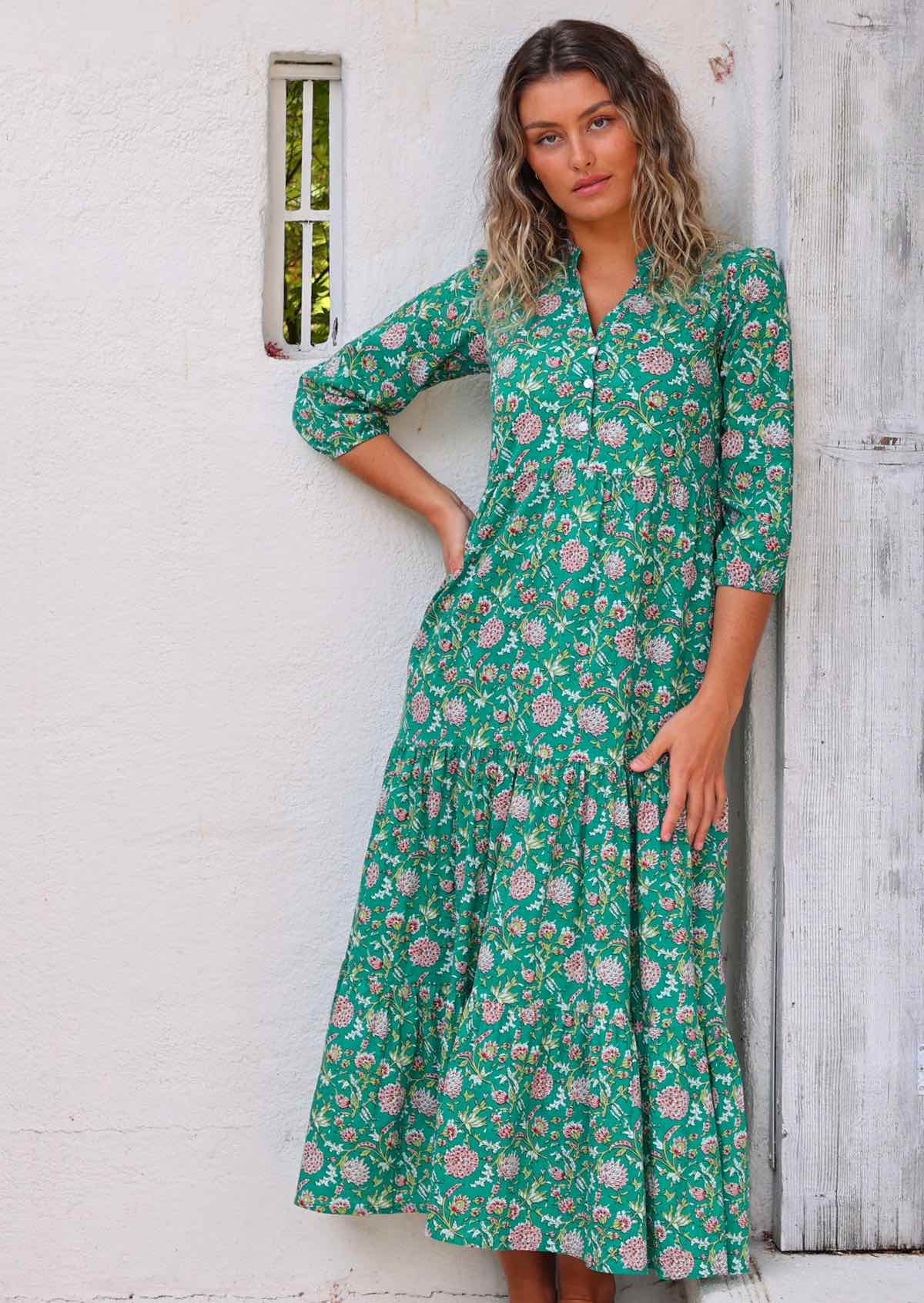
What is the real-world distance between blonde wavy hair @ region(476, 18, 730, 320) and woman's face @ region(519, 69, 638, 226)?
2 centimetres

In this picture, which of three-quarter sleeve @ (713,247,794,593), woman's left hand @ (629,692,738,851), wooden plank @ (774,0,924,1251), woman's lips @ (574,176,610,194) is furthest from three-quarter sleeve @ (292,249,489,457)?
woman's left hand @ (629,692,738,851)

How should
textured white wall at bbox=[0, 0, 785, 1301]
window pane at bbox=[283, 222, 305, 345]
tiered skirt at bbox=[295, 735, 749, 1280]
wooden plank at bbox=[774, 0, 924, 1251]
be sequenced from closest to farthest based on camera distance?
tiered skirt at bbox=[295, 735, 749, 1280] < wooden plank at bbox=[774, 0, 924, 1251] < textured white wall at bbox=[0, 0, 785, 1301] < window pane at bbox=[283, 222, 305, 345]

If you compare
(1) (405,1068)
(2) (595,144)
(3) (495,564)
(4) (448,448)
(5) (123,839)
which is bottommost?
(1) (405,1068)

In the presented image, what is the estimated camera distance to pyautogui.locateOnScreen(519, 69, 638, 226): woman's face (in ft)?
7.27

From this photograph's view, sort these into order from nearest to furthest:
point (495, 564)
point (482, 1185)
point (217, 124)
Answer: point (482, 1185)
point (495, 564)
point (217, 124)

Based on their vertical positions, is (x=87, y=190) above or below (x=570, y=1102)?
above

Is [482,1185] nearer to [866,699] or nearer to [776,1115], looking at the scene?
[776,1115]

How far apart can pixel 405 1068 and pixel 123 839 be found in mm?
655

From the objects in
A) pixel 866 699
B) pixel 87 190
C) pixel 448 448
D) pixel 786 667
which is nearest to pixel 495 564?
pixel 448 448

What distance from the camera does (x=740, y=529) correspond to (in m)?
2.23

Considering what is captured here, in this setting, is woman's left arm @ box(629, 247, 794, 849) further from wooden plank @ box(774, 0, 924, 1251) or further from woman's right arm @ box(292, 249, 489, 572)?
woman's right arm @ box(292, 249, 489, 572)

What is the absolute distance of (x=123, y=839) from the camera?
2.57 metres

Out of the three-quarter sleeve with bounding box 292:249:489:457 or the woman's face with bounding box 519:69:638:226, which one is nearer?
the woman's face with bounding box 519:69:638:226

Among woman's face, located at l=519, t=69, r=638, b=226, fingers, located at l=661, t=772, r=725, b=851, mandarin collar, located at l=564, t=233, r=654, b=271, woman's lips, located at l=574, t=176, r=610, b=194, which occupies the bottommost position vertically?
fingers, located at l=661, t=772, r=725, b=851
